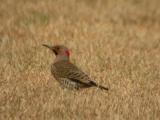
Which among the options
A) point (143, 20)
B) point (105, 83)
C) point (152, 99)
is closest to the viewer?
point (152, 99)

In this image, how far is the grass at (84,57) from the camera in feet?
33.4

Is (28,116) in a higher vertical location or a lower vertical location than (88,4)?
higher

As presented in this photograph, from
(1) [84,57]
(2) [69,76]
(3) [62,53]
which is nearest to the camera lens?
(2) [69,76]

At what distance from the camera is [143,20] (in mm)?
19312

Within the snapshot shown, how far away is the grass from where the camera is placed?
10172mm

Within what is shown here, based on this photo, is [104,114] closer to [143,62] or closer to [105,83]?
[105,83]

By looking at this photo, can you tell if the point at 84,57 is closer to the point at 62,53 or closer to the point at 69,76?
the point at 62,53

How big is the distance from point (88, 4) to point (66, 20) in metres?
2.76

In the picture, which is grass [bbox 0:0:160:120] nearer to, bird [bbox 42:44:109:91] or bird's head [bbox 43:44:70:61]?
bird [bbox 42:44:109:91]

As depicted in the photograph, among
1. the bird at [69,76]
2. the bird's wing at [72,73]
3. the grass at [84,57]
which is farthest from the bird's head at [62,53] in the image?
the grass at [84,57]

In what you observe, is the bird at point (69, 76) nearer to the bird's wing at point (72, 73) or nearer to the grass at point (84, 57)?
the bird's wing at point (72, 73)

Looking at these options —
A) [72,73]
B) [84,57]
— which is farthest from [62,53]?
[84,57]

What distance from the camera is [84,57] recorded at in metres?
14.1

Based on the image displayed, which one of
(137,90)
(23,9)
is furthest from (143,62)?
(23,9)
